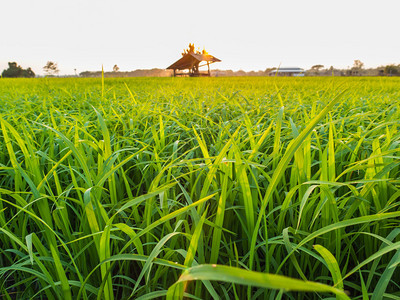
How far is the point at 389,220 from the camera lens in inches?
24.3

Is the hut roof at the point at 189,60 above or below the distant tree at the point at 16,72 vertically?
below

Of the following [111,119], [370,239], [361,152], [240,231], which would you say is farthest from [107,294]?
[111,119]

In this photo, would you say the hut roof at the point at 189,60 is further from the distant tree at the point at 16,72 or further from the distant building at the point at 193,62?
the distant tree at the point at 16,72

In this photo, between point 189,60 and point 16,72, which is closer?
point 189,60

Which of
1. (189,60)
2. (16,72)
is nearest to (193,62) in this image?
(189,60)

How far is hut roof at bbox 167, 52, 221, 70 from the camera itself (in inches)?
766

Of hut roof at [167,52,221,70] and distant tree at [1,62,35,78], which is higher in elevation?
Answer: distant tree at [1,62,35,78]

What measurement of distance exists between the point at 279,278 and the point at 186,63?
2314cm

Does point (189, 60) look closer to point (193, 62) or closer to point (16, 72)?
point (193, 62)

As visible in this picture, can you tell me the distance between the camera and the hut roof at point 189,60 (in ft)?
63.9

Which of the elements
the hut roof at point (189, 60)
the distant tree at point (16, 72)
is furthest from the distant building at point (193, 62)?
the distant tree at point (16, 72)

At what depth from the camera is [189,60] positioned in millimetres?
21141

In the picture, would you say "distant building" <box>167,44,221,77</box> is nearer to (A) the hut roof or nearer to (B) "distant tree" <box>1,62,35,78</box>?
(A) the hut roof

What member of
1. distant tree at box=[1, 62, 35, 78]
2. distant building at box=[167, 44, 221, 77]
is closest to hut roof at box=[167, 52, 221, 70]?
distant building at box=[167, 44, 221, 77]
